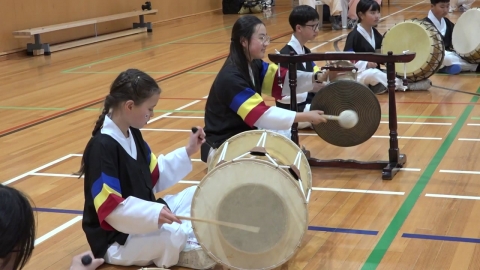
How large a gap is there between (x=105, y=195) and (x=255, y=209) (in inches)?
24.8

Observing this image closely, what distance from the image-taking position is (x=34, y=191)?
438 centimetres

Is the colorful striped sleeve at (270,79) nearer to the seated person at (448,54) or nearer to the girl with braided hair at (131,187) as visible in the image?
the girl with braided hair at (131,187)

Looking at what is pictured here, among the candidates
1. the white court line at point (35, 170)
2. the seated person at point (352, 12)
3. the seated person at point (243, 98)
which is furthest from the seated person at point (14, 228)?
the seated person at point (352, 12)

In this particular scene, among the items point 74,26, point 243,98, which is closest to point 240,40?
point 243,98

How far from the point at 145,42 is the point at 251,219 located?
28.2 feet

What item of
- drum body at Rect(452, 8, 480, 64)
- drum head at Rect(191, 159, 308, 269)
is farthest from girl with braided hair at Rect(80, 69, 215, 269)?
drum body at Rect(452, 8, 480, 64)

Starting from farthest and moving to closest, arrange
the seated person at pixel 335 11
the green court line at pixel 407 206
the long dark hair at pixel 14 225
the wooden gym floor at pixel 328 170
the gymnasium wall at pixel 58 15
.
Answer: the seated person at pixel 335 11, the gymnasium wall at pixel 58 15, the wooden gym floor at pixel 328 170, the green court line at pixel 407 206, the long dark hair at pixel 14 225

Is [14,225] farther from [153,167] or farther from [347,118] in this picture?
[347,118]

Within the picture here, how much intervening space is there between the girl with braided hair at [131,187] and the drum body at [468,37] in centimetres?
470

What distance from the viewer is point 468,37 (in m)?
7.22

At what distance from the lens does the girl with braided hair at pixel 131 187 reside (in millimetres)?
2980

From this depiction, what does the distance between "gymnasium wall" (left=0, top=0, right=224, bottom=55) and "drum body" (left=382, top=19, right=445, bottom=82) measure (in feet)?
19.3

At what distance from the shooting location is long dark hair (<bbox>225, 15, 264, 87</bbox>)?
4.03 meters

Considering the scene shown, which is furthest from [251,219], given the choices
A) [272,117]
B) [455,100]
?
[455,100]
